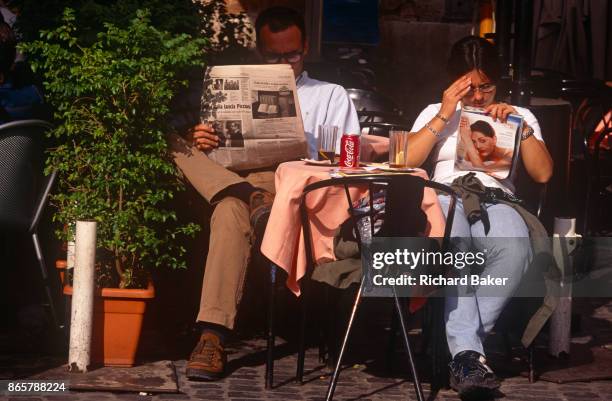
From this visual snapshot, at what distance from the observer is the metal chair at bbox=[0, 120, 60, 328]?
18.8 feet

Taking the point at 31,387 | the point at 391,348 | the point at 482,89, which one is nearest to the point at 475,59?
the point at 482,89

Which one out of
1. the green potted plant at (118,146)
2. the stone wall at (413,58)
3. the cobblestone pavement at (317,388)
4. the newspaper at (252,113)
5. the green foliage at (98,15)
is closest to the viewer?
the cobblestone pavement at (317,388)

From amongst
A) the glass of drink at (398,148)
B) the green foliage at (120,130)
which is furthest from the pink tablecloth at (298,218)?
the green foliage at (120,130)

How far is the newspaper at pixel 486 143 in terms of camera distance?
19.8ft

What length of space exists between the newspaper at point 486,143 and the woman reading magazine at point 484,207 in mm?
25

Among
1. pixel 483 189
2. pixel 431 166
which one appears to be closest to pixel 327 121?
pixel 431 166

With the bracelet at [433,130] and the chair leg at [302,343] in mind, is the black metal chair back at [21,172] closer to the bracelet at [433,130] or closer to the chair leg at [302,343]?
the chair leg at [302,343]

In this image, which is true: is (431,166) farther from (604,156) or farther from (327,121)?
(604,156)

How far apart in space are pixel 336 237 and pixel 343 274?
0.78 feet

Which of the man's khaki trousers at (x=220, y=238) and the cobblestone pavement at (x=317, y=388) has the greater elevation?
the man's khaki trousers at (x=220, y=238)

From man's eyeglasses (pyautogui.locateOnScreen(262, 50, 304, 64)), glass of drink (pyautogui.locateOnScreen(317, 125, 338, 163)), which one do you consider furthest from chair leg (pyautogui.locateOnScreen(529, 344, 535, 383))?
man's eyeglasses (pyautogui.locateOnScreen(262, 50, 304, 64))

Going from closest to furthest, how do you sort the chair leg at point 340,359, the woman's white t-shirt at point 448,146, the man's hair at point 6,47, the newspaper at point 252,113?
the chair leg at point 340,359 → the newspaper at point 252,113 → the woman's white t-shirt at point 448,146 → the man's hair at point 6,47

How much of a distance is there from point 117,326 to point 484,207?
1.75 metres

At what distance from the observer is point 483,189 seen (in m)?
5.92
